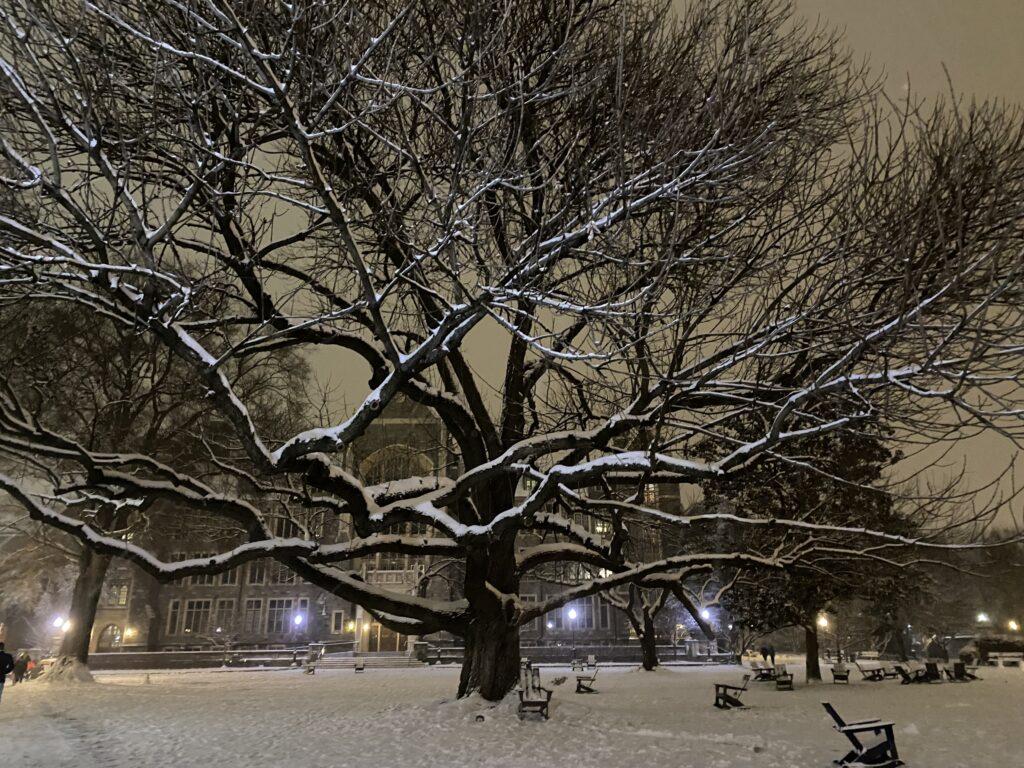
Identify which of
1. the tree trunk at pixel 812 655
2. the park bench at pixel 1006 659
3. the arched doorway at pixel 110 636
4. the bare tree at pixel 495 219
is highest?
the bare tree at pixel 495 219

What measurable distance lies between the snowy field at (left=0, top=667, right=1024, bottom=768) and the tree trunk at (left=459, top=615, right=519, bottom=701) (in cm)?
46

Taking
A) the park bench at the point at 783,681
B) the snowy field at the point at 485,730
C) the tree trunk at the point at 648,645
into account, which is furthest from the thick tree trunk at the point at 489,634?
the tree trunk at the point at 648,645

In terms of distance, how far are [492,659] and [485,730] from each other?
1717mm

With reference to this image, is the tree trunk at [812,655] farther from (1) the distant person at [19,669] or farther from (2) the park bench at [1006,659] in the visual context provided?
(1) the distant person at [19,669]

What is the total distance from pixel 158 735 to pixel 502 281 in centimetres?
992

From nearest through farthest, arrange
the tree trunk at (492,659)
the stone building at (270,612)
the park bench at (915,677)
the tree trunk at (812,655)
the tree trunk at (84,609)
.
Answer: the tree trunk at (492,659) → the park bench at (915,677) → the tree trunk at (84,609) → the tree trunk at (812,655) → the stone building at (270,612)

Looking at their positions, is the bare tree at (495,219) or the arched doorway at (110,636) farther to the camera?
the arched doorway at (110,636)

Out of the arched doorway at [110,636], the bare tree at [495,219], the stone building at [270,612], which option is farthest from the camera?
the arched doorway at [110,636]

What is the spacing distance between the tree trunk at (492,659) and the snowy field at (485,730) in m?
0.46

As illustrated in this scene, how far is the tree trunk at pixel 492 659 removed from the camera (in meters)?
11.7

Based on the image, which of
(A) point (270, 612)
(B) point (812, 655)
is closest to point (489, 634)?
(B) point (812, 655)

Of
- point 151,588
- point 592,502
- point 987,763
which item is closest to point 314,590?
point 151,588

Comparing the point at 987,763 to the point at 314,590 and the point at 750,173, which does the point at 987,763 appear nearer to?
the point at 750,173

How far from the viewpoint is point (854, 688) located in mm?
18875
